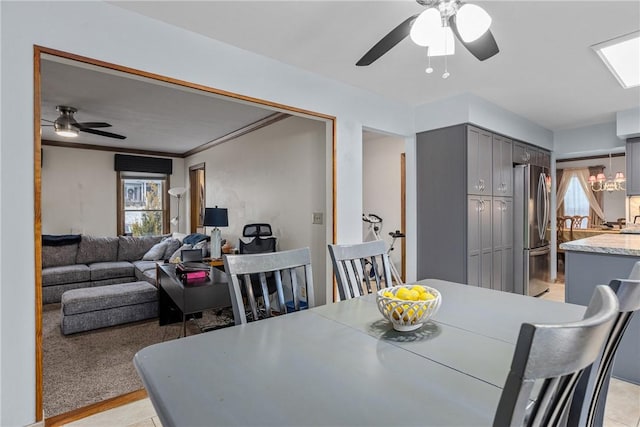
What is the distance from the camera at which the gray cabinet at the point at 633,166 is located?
4422mm

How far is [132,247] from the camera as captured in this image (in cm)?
559

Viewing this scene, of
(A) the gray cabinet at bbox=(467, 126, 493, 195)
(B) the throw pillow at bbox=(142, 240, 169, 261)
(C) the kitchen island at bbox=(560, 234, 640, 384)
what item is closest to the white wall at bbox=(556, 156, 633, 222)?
(A) the gray cabinet at bbox=(467, 126, 493, 195)

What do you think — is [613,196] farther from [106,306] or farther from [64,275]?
[64,275]

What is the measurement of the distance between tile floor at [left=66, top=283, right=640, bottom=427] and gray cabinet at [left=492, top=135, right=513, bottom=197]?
236 cm

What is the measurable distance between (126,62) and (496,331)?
245 centimetres

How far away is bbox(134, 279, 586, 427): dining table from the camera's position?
0.74m

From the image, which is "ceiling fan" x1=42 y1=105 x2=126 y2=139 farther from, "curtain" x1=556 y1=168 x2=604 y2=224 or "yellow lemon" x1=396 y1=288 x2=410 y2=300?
"curtain" x1=556 y1=168 x2=604 y2=224

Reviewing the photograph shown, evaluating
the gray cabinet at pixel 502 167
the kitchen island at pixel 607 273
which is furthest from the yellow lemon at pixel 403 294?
the gray cabinet at pixel 502 167

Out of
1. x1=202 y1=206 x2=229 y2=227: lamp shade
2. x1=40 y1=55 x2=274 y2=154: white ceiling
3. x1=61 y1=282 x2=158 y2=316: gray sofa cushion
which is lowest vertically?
x1=61 y1=282 x2=158 y2=316: gray sofa cushion

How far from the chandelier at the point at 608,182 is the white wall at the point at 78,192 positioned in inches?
401

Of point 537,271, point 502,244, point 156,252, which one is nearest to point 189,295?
point 156,252

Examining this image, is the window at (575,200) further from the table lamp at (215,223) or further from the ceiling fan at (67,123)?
the ceiling fan at (67,123)

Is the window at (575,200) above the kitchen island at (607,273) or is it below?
above

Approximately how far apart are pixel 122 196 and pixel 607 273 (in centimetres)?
735
